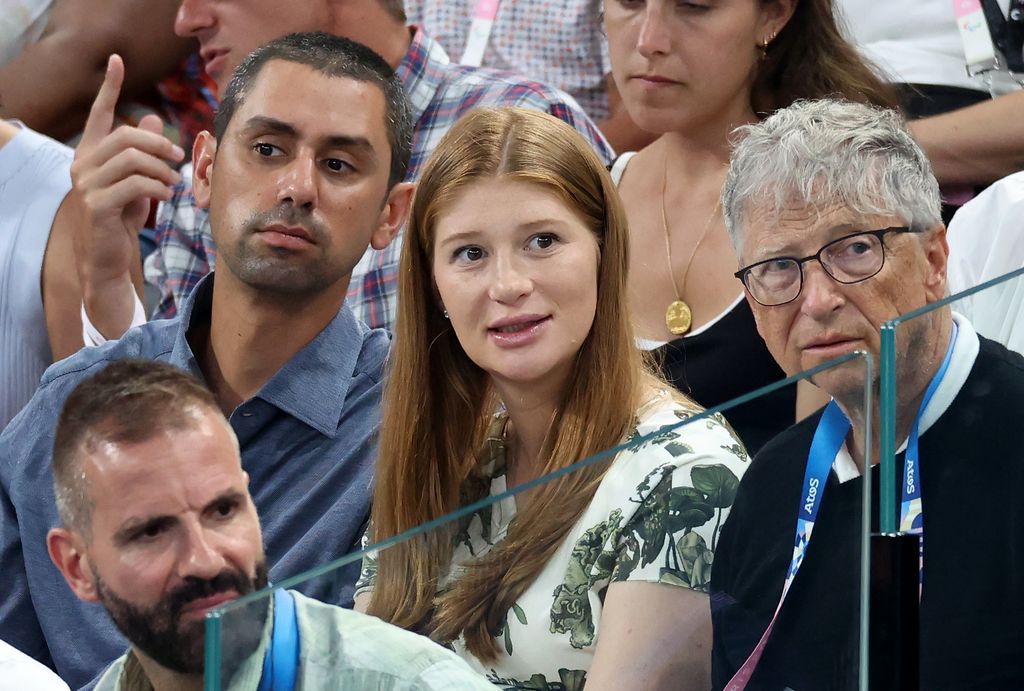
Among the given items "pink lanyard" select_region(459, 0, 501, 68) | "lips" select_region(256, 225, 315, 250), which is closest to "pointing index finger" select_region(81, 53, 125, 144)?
"lips" select_region(256, 225, 315, 250)

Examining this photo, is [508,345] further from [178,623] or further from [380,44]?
[380,44]

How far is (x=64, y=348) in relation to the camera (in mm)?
2488

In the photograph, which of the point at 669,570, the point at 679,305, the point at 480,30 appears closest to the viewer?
the point at 669,570

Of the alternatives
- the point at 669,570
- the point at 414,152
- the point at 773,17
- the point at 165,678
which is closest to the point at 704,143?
the point at 773,17

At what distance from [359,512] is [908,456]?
0.89 m

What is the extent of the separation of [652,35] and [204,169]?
680 millimetres

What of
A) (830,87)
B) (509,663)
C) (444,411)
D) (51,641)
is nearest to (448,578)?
(509,663)

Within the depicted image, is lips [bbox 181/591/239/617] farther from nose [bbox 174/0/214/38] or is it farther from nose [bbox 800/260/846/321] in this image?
nose [bbox 174/0/214/38]

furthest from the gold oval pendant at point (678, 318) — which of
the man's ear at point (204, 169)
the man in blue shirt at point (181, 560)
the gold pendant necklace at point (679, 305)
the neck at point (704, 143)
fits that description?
the man in blue shirt at point (181, 560)

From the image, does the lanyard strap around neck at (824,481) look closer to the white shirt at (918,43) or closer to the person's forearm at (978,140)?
the person's forearm at (978,140)

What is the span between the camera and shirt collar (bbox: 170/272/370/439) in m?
2.00

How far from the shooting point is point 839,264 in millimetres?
1580

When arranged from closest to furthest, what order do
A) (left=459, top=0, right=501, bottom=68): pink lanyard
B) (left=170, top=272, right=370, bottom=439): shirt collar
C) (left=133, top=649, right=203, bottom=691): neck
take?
(left=133, top=649, right=203, bottom=691): neck, (left=170, top=272, right=370, bottom=439): shirt collar, (left=459, top=0, right=501, bottom=68): pink lanyard

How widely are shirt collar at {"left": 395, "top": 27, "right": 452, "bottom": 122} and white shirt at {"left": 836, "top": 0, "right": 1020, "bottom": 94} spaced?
708 mm
